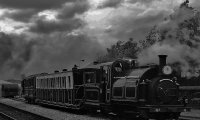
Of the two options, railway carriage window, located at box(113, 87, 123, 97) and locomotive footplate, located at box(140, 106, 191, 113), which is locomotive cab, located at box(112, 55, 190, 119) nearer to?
locomotive footplate, located at box(140, 106, 191, 113)

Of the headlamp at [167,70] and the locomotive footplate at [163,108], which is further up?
the headlamp at [167,70]

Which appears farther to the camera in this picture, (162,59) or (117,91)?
(117,91)

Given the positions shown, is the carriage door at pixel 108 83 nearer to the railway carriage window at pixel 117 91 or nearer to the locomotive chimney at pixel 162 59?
the railway carriage window at pixel 117 91

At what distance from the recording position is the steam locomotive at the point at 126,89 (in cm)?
1505

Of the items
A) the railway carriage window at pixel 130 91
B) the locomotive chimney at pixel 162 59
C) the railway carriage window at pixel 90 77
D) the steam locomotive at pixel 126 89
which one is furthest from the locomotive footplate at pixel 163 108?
the railway carriage window at pixel 90 77

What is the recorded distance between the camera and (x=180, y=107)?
49.7ft

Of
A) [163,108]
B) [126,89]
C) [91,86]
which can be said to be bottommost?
[163,108]

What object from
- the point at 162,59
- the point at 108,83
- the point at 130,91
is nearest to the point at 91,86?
the point at 108,83

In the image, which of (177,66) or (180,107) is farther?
(177,66)

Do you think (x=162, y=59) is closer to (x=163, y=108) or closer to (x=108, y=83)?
(x=163, y=108)

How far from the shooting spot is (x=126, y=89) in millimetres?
16031

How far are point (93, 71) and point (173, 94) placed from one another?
17.4ft

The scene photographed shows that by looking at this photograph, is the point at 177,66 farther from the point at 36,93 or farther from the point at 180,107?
the point at 36,93

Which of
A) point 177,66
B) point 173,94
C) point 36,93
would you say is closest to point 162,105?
point 173,94
